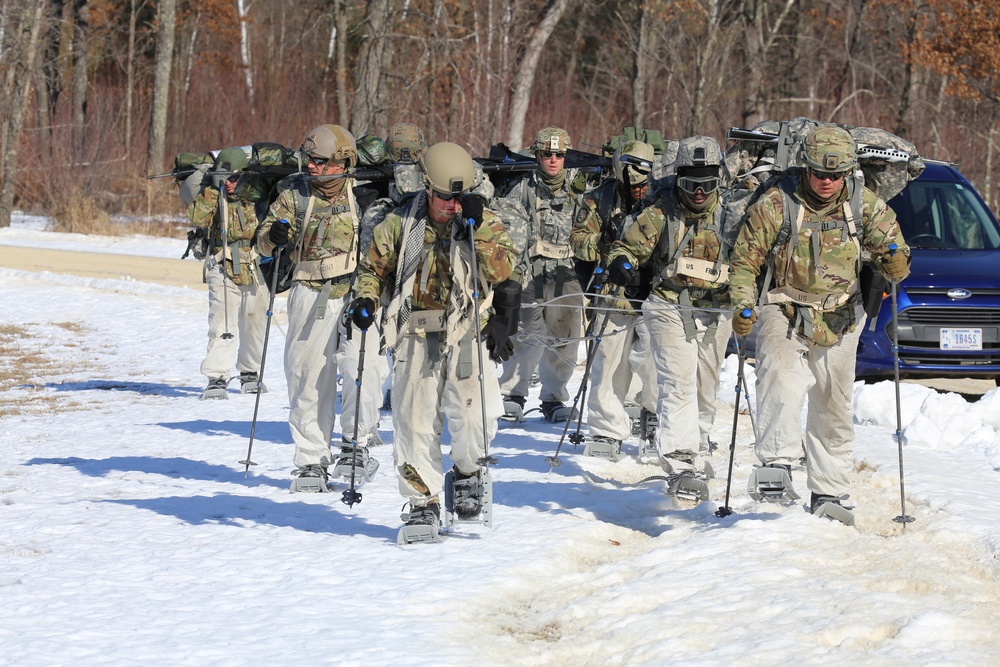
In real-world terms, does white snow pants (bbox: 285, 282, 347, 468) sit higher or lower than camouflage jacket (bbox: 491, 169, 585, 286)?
lower

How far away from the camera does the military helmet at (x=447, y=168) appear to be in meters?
7.03

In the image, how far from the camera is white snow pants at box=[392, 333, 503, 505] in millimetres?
7379

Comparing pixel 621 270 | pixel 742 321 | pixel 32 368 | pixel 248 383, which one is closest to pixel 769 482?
pixel 742 321

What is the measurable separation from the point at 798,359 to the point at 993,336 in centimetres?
547

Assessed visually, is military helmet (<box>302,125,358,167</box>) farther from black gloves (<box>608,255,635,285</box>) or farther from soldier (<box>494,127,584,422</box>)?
soldier (<box>494,127,584,422</box>)

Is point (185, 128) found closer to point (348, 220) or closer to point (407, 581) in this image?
point (348, 220)

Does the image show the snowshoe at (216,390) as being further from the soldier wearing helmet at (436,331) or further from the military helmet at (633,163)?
the soldier wearing helmet at (436,331)

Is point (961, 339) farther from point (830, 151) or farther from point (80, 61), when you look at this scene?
point (80, 61)

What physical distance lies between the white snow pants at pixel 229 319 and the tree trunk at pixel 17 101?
1911cm

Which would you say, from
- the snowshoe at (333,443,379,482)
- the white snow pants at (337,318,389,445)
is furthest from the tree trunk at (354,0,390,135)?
the snowshoe at (333,443,379,482)

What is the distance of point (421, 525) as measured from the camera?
745 cm

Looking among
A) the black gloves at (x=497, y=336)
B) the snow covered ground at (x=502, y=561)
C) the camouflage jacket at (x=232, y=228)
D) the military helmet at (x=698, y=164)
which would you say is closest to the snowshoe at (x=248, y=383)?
the camouflage jacket at (x=232, y=228)

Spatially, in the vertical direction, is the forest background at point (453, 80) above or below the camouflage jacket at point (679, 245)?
above

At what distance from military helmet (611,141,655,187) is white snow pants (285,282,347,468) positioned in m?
2.47
